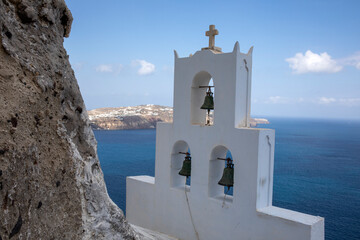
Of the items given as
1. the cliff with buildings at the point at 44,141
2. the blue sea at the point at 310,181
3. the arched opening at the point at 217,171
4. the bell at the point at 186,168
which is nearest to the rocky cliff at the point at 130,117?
the blue sea at the point at 310,181

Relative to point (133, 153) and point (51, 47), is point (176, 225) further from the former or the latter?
point (133, 153)

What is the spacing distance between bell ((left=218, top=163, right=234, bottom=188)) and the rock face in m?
3.61

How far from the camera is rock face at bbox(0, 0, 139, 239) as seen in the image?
173 centimetres

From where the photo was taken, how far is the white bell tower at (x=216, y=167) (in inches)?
223

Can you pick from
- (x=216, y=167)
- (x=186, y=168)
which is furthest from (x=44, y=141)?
(x=186, y=168)

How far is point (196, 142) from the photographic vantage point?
6562mm

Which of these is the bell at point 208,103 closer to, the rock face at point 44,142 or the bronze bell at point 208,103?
the bronze bell at point 208,103

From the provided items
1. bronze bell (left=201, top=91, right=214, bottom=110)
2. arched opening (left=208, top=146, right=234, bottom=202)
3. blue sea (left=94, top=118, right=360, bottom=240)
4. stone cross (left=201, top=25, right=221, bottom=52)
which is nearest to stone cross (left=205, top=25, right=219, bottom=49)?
stone cross (left=201, top=25, right=221, bottom=52)

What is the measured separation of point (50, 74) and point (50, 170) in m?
0.65

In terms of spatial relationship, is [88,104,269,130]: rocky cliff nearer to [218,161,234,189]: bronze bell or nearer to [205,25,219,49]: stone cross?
[205,25,219,49]: stone cross

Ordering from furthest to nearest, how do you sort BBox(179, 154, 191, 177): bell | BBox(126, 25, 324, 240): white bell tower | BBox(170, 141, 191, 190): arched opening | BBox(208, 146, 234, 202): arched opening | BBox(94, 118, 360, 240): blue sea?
BBox(94, 118, 360, 240): blue sea
BBox(170, 141, 191, 190): arched opening
BBox(179, 154, 191, 177): bell
BBox(208, 146, 234, 202): arched opening
BBox(126, 25, 324, 240): white bell tower

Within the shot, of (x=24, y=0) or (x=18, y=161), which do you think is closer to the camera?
(x=18, y=161)

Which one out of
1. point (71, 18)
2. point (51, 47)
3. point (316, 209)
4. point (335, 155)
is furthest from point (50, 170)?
point (335, 155)

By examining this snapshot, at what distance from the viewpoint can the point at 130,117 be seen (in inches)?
2921
